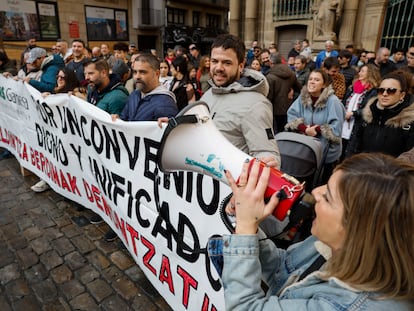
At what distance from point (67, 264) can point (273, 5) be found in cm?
1760

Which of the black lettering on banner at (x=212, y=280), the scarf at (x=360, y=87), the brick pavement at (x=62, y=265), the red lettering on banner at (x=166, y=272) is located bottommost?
the brick pavement at (x=62, y=265)

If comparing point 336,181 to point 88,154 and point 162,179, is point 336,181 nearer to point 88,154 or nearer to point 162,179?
point 162,179

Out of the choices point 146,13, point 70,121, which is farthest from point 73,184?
point 146,13

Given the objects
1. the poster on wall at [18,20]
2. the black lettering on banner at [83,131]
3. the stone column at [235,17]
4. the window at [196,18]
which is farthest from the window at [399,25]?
the window at [196,18]

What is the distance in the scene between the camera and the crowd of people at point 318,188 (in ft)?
2.48

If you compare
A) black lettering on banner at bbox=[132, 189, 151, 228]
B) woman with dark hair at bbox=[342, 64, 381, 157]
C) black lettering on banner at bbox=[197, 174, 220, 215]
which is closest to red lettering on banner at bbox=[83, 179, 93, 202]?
black lettering on banner at bbox=[132, 189, 151, 228]

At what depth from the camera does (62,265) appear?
2631 millimetres

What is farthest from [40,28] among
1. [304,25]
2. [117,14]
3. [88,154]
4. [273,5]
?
[88,154]

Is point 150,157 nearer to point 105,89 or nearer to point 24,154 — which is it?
point 105,89

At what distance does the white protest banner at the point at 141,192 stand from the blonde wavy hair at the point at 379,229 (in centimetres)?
74

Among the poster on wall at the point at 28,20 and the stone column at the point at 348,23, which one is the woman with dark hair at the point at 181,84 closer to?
the stone column at the point at 348,23

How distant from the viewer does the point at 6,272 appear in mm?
Answer: 2525

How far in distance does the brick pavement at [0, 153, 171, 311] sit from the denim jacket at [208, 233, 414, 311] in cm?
151

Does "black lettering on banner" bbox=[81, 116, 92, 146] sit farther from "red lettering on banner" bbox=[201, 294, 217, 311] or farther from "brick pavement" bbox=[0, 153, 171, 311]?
"red lettering on banner" bbox=[201, 294, 217, 311]
